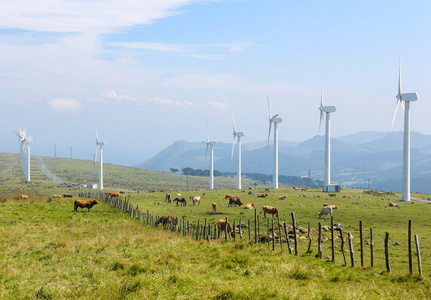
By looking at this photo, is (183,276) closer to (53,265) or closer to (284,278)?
(284,278)

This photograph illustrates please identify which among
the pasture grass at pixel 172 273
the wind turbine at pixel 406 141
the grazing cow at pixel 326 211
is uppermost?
the wind turbine at pixel 406 141

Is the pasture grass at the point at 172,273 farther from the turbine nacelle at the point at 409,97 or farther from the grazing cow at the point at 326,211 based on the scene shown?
the turbine nacelle at the point at 409,97

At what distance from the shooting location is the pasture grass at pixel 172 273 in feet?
53.5

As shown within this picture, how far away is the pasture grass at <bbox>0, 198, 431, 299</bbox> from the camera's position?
53.5 ft

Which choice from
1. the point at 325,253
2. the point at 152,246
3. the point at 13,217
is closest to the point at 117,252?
the point at 152,246

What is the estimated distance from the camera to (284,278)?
18594mm

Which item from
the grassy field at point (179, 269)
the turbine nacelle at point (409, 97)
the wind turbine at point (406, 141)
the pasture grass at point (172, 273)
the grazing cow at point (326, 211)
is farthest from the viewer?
the turbine nacelle at point (409, 97)

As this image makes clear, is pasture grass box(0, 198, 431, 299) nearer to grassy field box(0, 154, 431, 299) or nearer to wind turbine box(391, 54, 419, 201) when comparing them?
grassy field box(0, 154, 431, 299)

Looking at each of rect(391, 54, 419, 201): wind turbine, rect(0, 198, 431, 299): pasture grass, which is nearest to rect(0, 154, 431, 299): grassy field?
rect(0, 198, 431, 299): pasture grass

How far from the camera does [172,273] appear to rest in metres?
18.3

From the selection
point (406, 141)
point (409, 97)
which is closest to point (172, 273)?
point (406, 141)

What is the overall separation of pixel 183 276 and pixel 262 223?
24821 millimetres

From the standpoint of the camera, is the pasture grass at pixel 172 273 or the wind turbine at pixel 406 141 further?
the wind turbine at pixel 406 141

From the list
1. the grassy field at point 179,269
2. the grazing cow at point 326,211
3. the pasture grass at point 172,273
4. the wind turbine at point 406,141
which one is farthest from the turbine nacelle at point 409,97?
the pasture grass at point 172,273
